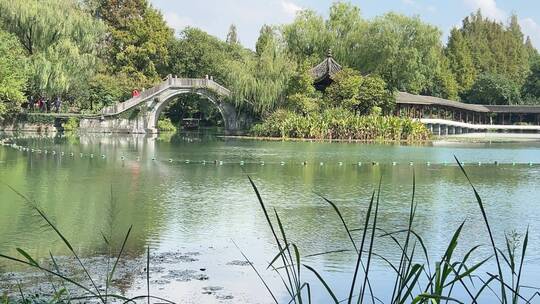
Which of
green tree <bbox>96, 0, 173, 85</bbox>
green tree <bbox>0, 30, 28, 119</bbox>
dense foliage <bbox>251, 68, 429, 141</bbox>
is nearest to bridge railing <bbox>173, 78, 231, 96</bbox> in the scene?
dense foliage <bbox>251, 68, 429, 141</bbox>

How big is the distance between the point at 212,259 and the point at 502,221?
489 cm

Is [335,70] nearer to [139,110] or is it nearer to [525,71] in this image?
[139,110]

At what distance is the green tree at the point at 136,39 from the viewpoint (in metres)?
48.1

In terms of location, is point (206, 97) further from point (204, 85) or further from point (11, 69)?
point (11, 69)

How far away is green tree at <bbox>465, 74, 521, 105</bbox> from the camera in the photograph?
54.9 meters

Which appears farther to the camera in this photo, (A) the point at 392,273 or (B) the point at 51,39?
(B) the point at 51,39

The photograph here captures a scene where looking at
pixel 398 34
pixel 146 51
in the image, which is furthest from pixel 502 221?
pixel 146 51

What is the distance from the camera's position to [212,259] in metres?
7.50

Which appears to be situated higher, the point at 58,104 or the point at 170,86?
the point at 170,86

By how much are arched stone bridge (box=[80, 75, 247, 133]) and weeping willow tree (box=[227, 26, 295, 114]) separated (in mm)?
1314

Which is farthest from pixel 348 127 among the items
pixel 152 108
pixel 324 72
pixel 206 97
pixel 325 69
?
pixel 152 108

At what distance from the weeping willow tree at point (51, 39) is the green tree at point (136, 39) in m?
7.79

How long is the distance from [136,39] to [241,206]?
3904 centimetres

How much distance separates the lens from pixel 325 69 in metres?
40.5
